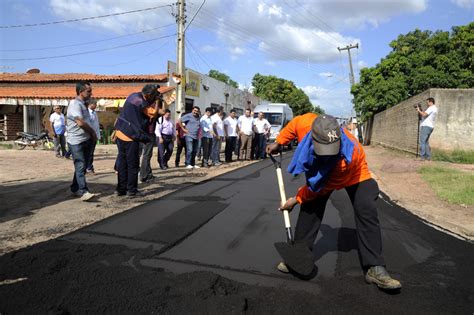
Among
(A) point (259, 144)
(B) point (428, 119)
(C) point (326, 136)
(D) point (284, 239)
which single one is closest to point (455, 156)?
(B) point (428, 119)

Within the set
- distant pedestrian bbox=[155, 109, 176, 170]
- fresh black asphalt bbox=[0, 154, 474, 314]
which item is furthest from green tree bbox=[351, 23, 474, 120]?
fresh black asphalt bbox=[0, 154, 474, 314]

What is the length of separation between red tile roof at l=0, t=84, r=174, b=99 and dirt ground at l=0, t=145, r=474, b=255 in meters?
10.7

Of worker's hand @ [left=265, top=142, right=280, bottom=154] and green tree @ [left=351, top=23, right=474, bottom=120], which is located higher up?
green tree @ [left=351, top=23, right=474, bottom=120]

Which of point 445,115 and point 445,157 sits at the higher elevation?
point 445,115

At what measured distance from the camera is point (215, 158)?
41.1 feet

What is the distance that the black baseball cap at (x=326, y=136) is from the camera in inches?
118

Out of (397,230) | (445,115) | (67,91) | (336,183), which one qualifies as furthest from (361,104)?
(336,183)

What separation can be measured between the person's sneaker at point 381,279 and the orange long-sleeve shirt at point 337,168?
0.75 m

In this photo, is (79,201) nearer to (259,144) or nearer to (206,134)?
(206,134)

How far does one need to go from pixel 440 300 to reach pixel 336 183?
3.97 feet

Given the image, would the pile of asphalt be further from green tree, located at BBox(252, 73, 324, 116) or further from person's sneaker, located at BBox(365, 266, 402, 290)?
green tree, located at BBox(252, 73, 324, 116)

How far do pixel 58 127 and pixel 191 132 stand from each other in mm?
4891

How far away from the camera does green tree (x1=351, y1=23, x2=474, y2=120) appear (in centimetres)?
2389

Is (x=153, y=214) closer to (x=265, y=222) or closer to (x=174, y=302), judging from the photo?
(x=265, y=222)
